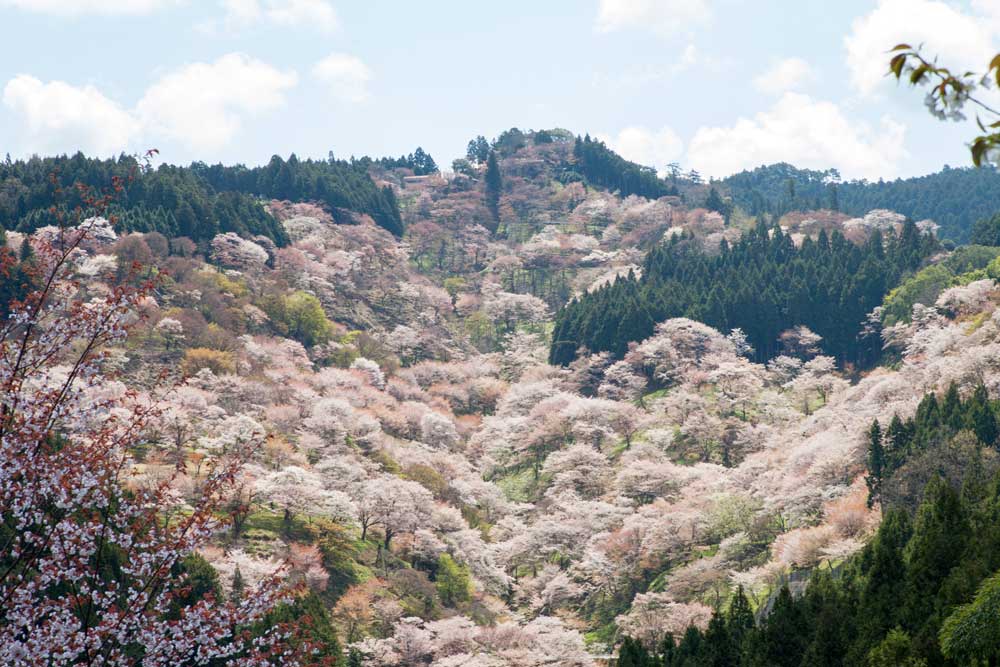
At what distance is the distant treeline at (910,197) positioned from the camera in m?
140

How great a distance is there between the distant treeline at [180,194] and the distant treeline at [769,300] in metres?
36.8

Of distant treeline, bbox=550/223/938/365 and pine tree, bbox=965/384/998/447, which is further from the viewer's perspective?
distant treeline, bbox=550/223/938/365

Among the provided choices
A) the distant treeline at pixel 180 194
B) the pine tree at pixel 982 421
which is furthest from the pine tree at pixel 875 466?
the distant treeline at pixel 180 194

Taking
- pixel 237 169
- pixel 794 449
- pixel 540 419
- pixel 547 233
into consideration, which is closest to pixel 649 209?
pixel 547 233

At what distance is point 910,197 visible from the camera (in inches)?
6521

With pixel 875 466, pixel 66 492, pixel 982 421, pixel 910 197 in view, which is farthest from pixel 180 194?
pixel 910 197

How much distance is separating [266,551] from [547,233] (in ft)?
301

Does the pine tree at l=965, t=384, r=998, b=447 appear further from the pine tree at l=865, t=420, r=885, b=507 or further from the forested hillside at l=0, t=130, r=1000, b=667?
the pine tree at l=865, t=420, r=885, b=507

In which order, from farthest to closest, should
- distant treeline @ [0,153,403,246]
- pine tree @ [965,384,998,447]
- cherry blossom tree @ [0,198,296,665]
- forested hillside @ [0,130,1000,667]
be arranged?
distant treeline @ [0,153,403,246], pine tree @ [965,384,998,447], forested hillside @ [0,130,1000,667], cherry blossom tree @ [0,198,296,665]

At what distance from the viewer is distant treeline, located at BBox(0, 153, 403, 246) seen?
82688mm

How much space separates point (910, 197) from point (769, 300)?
304 feet

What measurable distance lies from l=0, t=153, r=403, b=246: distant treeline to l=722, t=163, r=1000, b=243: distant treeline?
65372mm

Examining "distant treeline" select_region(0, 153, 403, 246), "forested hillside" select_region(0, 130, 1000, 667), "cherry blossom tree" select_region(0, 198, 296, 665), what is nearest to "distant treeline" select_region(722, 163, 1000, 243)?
"forested hillside" select_region(0, 130, 1000, 667)

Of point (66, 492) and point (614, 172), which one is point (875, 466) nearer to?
point (66, 492)
